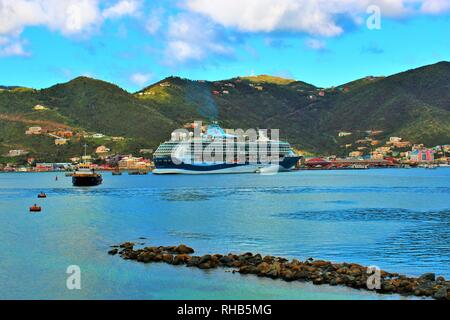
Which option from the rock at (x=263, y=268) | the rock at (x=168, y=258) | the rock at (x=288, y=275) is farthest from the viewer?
the rock at (x=168, y=258)

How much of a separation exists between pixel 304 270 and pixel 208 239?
38.5 feet

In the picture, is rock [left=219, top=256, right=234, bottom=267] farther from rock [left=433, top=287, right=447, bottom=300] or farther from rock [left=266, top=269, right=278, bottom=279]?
rock [left=433, top=287, right=447, bottom=300]

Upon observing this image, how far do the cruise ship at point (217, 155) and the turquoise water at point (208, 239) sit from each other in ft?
226

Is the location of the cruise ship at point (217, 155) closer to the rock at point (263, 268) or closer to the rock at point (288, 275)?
the rock at point (263, 268)

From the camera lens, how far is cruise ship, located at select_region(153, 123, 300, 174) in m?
135

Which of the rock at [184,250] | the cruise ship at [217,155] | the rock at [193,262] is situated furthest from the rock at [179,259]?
Result: the cruise ship at [217,155]

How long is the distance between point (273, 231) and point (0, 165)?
17009 cm

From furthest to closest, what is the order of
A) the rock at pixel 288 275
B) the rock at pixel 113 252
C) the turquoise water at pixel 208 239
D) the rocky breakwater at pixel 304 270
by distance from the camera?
the rock at pixel 113 252 < the rock at pixel 288 275 < the turquoise water at pixel 208 239 < the rocky breakwater at pixel 304 270

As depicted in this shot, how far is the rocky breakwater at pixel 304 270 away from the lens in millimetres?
22031

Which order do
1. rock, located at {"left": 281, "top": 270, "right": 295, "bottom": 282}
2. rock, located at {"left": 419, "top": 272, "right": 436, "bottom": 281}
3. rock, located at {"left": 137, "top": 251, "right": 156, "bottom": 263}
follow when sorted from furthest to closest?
rock, located at {"left": 137, "top": 251, "right": 156, "bottom": 263}
rock, located at {"left": 281, "top": 270, "right": 295, "bottom": 282}
rock, located at {"left": 419, "top": 272, "right": 436, "bottom": 281}

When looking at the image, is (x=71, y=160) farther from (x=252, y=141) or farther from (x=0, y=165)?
(x=252, y=141)

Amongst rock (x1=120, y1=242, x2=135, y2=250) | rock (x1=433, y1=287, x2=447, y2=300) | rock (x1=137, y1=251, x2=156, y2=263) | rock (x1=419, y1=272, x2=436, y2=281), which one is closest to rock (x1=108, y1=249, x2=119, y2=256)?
rock (x1=120, y1=242, x2=135, y2=250)

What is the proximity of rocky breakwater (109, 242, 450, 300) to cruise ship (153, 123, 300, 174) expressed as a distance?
10391 cm
